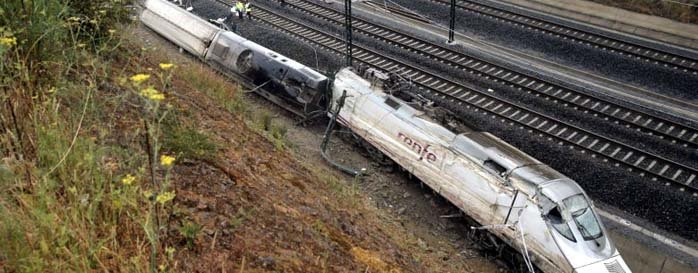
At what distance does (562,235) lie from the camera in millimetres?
11500

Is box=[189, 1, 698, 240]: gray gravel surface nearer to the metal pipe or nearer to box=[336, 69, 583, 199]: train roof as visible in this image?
box=[336, 69, 583, 199]: train roof

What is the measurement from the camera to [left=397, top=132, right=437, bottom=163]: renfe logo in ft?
46.1

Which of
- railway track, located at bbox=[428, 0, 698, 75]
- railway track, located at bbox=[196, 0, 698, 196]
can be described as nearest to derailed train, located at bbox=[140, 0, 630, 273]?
railway track, located at bbox=[196, 0, 698, 196]

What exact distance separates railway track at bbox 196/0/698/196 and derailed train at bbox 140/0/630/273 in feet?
11.9

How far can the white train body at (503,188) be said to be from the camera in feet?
37.8

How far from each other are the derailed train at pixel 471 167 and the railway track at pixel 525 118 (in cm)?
362

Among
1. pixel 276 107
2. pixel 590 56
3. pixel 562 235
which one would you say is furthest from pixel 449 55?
pixel 562 235

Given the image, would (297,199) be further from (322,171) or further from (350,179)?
(350,179)

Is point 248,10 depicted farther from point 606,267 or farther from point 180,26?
point 606,267

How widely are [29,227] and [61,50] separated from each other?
11.3ft

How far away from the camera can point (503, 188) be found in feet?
40.5

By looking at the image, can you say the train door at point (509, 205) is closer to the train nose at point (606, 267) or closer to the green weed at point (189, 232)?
the train nose at point (606, 267)

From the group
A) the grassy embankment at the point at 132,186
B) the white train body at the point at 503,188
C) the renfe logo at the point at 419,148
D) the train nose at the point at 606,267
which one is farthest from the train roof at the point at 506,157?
the grassy embankment at the point at 132,186

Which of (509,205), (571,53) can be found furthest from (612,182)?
(571,53)
